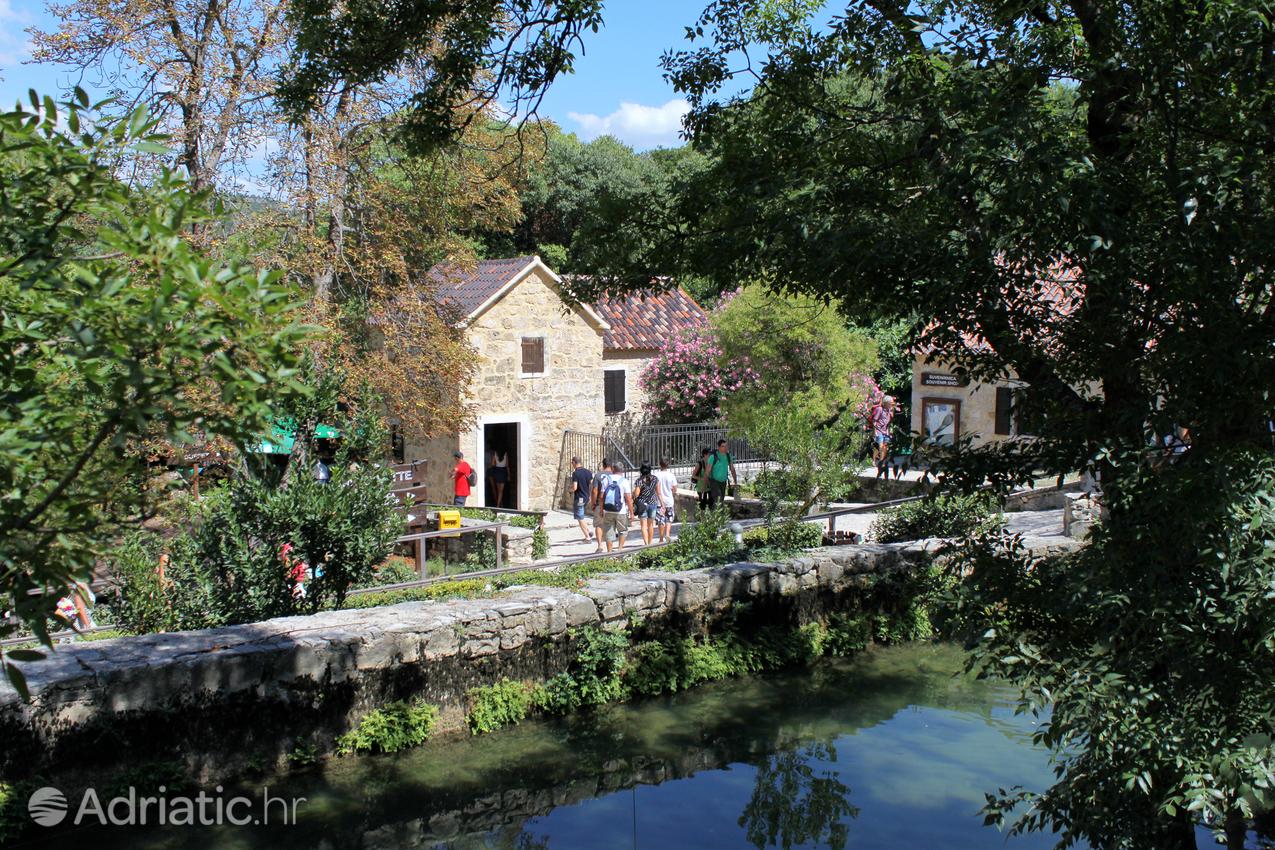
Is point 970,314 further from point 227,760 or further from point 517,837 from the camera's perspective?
A: point 227,760

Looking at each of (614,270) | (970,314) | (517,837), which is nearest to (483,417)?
(614,270)

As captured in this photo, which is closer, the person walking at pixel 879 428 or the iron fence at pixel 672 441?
the person walking at pixel 879 428

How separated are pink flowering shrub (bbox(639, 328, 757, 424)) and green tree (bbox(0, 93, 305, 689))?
69.1 feet

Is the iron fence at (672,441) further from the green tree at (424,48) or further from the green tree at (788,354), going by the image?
the green tree at (424,48)

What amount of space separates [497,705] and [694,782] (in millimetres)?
1706

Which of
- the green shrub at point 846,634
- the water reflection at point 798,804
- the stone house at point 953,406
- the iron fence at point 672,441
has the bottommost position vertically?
the water reflection at point 798,804

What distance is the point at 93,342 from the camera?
2.75 meters

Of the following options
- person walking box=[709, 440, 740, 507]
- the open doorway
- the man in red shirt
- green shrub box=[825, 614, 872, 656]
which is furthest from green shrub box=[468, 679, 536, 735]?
the open doorway

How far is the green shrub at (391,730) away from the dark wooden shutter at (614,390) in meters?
16.0

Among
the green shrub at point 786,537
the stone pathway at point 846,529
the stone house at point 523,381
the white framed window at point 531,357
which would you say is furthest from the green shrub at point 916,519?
the white framed window at point 531,357

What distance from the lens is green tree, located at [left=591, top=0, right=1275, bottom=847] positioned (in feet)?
14.3

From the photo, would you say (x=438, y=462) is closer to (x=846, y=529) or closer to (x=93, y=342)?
(x=846, y=529)

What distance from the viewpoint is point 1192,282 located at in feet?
14.8

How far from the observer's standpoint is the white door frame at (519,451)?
2077cm
